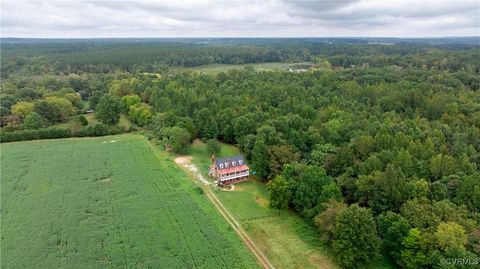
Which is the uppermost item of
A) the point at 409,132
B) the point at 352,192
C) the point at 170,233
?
the point at 409,132

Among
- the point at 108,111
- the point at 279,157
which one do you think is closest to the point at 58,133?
the point at 108,111

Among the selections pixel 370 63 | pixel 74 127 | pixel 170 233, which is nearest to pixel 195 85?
pixel 74 127

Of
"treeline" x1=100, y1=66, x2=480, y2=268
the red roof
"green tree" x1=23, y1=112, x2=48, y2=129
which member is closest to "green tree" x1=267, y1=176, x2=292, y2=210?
"treeline" x1=100, y1=66, x2=480, y2=268

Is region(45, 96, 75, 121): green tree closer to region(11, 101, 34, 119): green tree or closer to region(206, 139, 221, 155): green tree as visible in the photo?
region(11, 101, 34, 119): green tree

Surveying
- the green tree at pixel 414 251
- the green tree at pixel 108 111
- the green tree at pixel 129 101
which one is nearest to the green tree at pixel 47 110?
the green tree at pixel 108 111

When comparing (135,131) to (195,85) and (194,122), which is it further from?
(195,85)

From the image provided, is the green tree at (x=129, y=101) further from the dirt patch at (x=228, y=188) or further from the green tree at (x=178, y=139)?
the dirt patch at (x=228, y=188)
